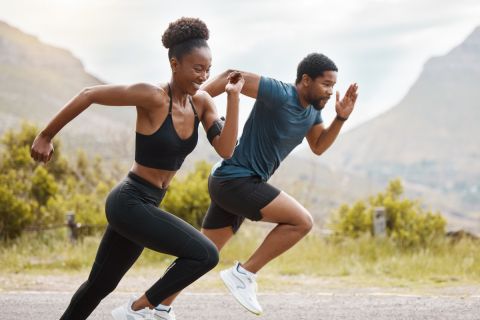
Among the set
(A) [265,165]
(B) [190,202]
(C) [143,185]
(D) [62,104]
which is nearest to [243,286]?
(A) [265,165]

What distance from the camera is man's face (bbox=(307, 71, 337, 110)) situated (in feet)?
15.6

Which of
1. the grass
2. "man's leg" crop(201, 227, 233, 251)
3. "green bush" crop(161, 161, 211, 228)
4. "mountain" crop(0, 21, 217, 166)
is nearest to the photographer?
"man's leg" crop(201, 227, 233, 251)

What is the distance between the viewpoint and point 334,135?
5082 millimetres

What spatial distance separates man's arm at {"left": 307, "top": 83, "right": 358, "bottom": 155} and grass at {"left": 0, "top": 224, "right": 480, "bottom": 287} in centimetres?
340

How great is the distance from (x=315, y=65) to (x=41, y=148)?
6.48ft

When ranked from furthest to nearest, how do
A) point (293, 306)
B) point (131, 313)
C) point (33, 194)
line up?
point (33, 194)
point (293, 306)
point (131, 313)

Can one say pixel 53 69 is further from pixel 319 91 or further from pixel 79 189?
pixel 319 91

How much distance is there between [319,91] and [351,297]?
9.35 ft

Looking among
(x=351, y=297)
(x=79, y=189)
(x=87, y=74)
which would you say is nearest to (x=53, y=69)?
(x=87, y=74)

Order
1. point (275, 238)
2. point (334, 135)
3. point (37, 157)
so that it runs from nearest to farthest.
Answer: point (37, 157), point (275, 238), point (334, 135)

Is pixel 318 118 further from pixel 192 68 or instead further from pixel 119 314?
pixel 119 314

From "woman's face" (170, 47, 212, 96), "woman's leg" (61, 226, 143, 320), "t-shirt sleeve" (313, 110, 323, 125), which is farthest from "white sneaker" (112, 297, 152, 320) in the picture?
"t-shirt sleeve" (313, 110, 323, 125)

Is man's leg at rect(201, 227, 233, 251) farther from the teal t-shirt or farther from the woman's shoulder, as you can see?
the woman's shoulder

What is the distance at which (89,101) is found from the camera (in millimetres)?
3793
